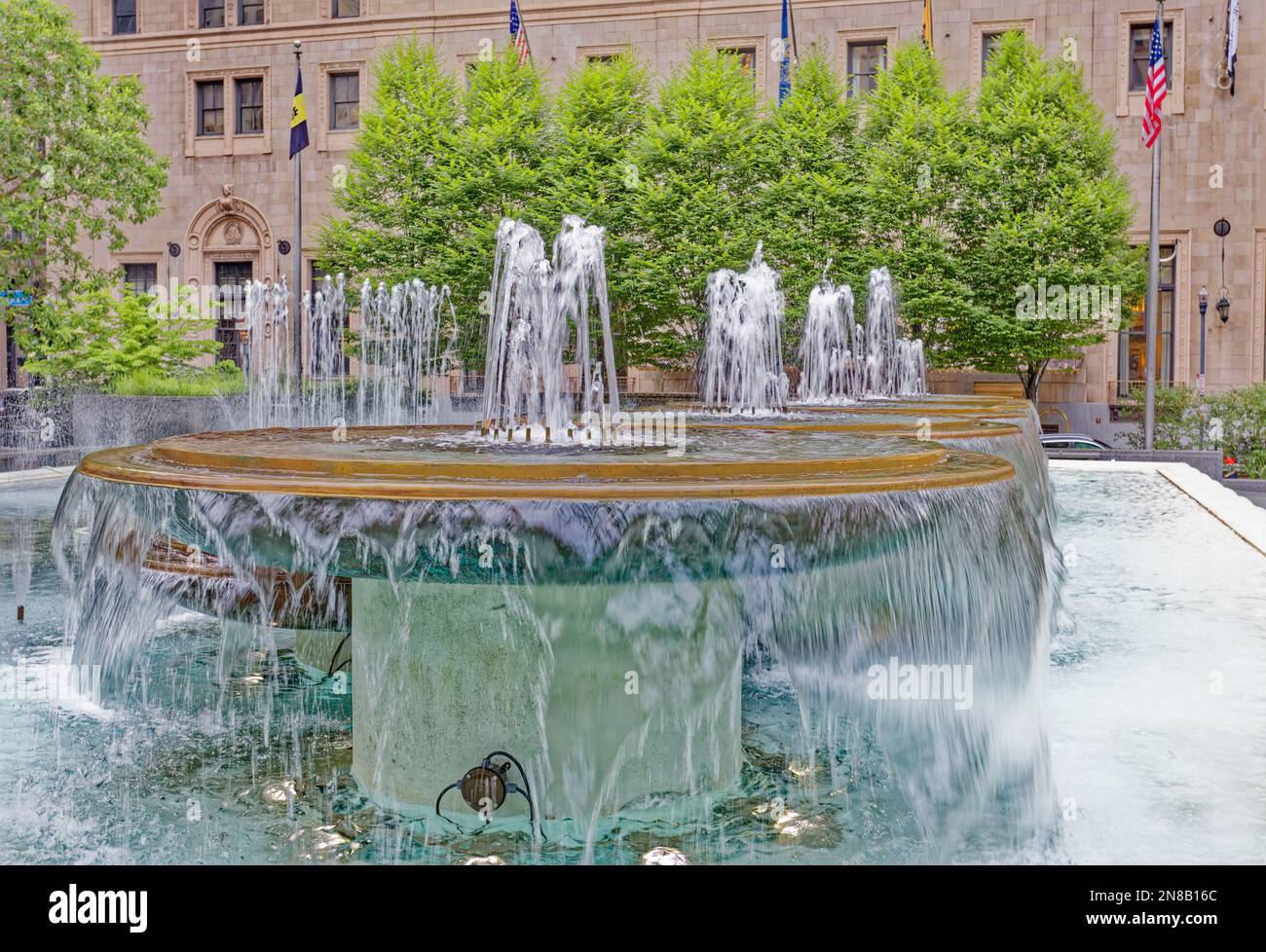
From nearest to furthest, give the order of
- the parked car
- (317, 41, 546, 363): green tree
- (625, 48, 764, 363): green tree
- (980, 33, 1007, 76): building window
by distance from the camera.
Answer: the parked car → (625, 48, 764, 363): green tree → (317, 41, 546, 363): green tree → (980, 33, 1007, 76): building window

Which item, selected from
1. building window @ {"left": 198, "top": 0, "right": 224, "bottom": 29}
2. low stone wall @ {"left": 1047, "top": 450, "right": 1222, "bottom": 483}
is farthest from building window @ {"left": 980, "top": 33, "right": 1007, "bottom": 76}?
building window @ {"left": 198, "top": 0, "right": 224, "bottom": 29}

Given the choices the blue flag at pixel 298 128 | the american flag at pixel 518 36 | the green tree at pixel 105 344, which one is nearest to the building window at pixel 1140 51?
the american flag at pixel 518 36

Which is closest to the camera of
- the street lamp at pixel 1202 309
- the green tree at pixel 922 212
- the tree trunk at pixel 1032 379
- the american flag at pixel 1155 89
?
the american flag at pixel 1155 89

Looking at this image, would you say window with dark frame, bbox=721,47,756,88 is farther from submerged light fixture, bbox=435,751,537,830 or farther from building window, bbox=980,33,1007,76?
submerged light fixture, bbox=435,751,537,830

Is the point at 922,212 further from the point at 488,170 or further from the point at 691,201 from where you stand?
the point at 488,170

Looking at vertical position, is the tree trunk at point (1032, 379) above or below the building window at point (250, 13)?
below

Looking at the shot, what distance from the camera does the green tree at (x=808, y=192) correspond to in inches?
1170

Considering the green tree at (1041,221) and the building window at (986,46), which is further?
the building window at (986,46)

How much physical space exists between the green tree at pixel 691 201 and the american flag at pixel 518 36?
3.88 meters

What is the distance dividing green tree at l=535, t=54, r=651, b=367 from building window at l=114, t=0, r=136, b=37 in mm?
18196

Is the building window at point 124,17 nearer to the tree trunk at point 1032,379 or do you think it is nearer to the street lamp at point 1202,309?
the tree trunk at point 1032,379

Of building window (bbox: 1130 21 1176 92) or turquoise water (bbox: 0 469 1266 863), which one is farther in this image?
building window (bbox: 1130 21 1176 92)

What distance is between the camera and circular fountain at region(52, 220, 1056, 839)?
148 inches

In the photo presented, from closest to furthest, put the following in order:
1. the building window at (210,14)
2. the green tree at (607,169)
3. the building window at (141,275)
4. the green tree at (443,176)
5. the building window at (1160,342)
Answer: the green tree at (607,169), the green tree at (443,176), the building window at (1160,342), the building window at (210,14), the building window at (141,275)
